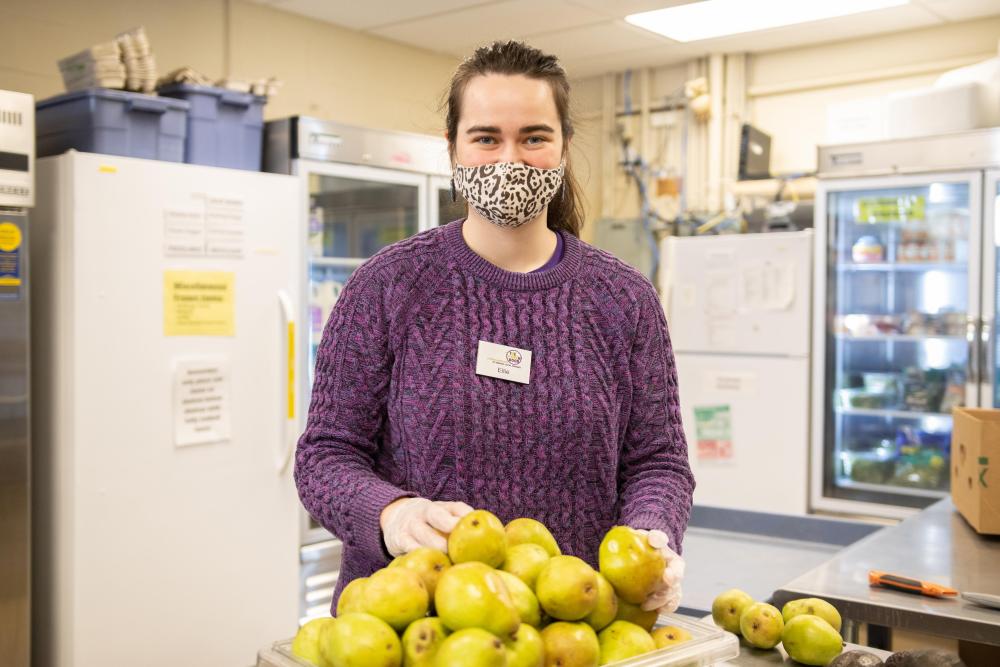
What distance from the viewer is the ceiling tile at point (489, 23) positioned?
4.94m

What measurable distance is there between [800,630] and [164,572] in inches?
96.9

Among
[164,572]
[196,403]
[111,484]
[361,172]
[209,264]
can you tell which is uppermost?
[361,172]

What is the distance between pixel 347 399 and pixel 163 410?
2.00 metres

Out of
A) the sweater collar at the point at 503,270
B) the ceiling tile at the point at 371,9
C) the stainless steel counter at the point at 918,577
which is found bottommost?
the stainless steel counter at the point at 918,577

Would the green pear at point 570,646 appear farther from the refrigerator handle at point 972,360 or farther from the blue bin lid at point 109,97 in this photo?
the refrigerator handle at point 972,360

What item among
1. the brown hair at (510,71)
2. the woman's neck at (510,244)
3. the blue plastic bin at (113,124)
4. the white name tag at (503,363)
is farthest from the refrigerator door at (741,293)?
the white name tag at (503,363)

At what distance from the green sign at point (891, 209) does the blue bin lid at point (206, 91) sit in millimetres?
3045

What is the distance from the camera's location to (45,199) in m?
3.15

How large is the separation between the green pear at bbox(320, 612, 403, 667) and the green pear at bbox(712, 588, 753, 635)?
2.27 ft

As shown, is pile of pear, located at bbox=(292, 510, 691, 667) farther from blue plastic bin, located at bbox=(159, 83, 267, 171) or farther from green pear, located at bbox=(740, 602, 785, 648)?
blue plastic bin, located at bbox=(159, 83, 267, 171)

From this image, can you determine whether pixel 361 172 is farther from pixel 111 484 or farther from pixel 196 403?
pixel 111 484

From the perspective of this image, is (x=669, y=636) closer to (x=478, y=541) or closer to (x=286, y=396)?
(x=478, y=541)

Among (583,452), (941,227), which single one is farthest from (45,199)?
(941,227)

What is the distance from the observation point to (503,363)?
1458 millimetres
